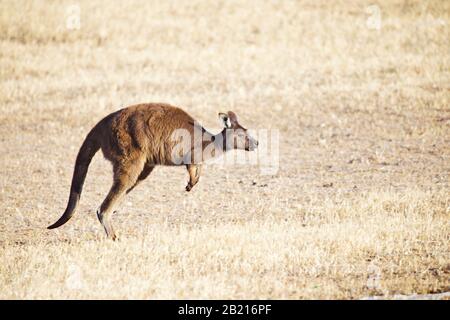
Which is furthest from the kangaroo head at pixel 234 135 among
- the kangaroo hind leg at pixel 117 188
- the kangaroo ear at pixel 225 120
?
the kangaroo hind leg at pixel 117 188

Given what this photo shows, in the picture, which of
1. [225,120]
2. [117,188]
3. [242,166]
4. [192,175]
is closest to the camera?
[117,188]

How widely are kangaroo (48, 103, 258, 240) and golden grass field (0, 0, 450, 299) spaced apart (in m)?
0.57

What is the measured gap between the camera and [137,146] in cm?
894

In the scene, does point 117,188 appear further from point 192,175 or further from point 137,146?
point 192,175

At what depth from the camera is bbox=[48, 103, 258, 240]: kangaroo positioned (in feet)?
29.2

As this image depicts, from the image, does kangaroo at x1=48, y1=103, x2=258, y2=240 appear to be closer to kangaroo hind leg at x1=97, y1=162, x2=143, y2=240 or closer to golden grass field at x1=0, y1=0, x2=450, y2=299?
kangaroo hind leg at x1=97, y1=162, x2=143, y2=240

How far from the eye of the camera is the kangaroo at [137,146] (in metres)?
8.90

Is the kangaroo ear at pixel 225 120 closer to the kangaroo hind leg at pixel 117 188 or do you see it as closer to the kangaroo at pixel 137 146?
the kangaroo at pixel 137 146

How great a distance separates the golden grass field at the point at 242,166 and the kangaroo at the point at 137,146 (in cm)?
57

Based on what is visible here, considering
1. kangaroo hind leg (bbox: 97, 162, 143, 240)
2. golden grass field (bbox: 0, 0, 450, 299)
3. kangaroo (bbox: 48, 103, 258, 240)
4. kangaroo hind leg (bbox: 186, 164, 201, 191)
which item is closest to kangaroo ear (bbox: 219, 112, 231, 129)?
kangaroo (bbox: 48, 103, 258, 240)

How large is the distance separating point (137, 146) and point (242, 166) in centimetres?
507

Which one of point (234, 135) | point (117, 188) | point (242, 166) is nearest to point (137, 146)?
point (117, 188)

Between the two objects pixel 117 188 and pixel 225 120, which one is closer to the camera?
pixel 117 188

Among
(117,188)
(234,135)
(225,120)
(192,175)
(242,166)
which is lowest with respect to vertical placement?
(117,188)
